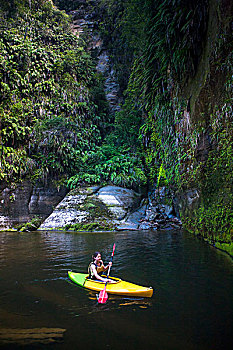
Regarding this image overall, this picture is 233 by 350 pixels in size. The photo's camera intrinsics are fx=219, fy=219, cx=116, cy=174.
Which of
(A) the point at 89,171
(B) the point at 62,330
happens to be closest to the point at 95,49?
(A) the point at 89,171

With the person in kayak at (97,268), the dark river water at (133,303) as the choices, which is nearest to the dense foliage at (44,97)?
the dark river water at (133,303)

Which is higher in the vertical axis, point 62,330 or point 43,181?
point 43,181

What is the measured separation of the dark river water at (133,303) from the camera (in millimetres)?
2490

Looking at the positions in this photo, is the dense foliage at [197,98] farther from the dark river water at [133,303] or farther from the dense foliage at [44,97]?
the dense foliage at [44,97]

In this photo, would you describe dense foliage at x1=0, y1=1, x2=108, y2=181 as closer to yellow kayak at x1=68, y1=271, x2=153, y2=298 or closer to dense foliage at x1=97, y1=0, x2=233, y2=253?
dense foliage at x1=97, y1=0, x2=233, y2=253

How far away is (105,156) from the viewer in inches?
628

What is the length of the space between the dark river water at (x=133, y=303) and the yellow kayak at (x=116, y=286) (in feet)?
0.33

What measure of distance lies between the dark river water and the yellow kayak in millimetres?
99

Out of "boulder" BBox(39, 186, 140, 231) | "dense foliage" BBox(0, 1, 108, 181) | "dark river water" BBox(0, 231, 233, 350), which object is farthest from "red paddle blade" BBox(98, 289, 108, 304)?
"dense foliage" BBox(0, 1, 108, 181)

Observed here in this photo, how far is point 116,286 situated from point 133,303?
1.64ft

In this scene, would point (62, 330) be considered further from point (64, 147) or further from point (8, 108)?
point (8, 108)

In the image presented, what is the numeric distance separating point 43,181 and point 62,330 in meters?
12.2

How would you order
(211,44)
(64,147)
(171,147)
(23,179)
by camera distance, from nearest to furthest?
(211,44) → (171,147) → (23,179) → (64,147)

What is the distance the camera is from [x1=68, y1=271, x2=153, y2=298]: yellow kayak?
11.8 feet
